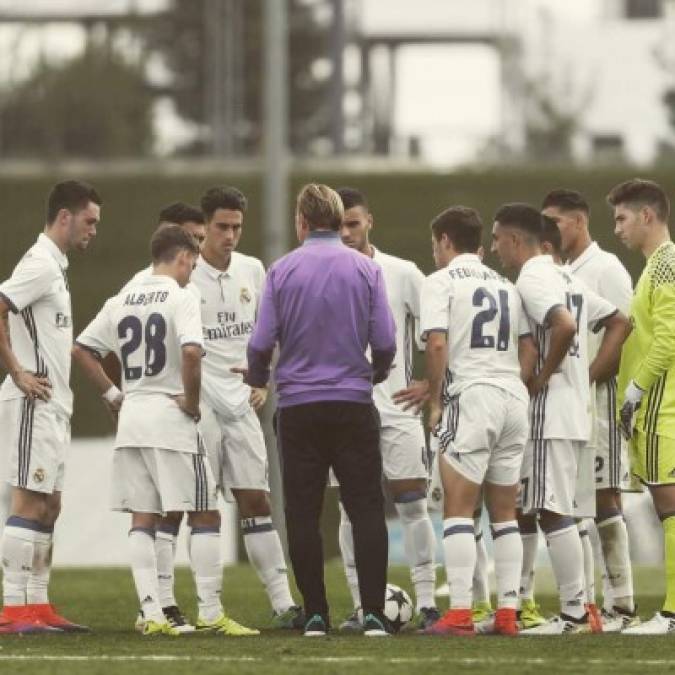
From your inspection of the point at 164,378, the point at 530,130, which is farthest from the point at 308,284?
the point at 530,130

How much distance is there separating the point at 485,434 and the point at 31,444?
2295 mm

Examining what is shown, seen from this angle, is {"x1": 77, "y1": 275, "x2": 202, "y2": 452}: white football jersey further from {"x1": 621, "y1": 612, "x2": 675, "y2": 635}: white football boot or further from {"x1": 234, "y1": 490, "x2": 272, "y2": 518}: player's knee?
{"x1": 621, "y1": 612, "x2": 675, "y2": 635}: white football boot

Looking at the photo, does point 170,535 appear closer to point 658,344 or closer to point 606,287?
point 606,287

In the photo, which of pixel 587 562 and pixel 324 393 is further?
pixel 587 562

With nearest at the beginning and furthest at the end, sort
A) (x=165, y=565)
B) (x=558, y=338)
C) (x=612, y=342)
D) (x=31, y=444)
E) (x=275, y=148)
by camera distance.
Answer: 1. (x=558, y=338)
2. (x=612, y=342)
3. (x=31, y=444)
4. (x=165, y=565)
5. (x=275, y=148)

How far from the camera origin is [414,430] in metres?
11.1

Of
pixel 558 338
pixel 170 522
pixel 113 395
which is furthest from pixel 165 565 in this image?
pixel 558 338

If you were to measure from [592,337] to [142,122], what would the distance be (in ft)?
91.3

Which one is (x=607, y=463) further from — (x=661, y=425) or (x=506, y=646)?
(x=506, y=646)

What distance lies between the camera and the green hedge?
120 feet

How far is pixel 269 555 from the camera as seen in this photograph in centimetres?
1116

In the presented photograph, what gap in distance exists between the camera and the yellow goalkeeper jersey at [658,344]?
1020cm

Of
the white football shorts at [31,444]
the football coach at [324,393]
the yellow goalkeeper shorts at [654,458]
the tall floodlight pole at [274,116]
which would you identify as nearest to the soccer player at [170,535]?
the white football shorts at [31,444]

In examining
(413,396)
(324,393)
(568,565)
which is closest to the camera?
(324,393)
